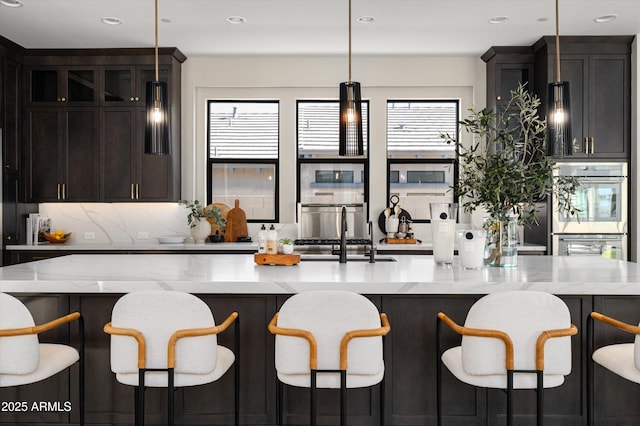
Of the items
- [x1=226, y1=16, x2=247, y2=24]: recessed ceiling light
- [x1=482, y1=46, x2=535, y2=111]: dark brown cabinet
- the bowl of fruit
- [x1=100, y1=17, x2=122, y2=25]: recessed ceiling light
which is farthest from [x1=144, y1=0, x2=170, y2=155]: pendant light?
[x1=482, y1=46, x2=535, y2=111]: dark brown cabinet

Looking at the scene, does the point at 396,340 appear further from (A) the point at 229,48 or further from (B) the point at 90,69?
(B) the point at 90,69

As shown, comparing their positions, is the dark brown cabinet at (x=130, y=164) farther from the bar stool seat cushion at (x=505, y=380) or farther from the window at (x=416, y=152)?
the bar stool seat cushion at (x=505, y=380)

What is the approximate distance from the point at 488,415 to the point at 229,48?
4.11m

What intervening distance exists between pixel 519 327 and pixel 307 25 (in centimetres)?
337

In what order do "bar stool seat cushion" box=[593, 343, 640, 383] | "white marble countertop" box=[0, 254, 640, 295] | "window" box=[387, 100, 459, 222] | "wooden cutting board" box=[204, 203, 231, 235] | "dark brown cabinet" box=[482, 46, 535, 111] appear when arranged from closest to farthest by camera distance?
1. "bar stool seat cushion" box=[593, 343, 640, 383]
2. "white marble countertop" box=[0, 254, 640, 295]
3. "dark brown cabinet" box=[482, 46, 535, 111]
4. "wooden cutting board" box=[204, 203, 231, 235]
5. "window" box=[387, 100, 459, 222]

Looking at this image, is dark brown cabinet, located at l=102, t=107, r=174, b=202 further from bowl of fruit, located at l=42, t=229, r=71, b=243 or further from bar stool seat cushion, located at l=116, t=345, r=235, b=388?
bar stool seat cushion, located at l=116, t=345, r=235, b=388

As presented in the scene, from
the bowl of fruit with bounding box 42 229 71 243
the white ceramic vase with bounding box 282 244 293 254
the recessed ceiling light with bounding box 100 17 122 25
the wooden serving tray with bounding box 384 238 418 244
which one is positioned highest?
the recessed ceiling light with bounding box 100 17 122 25

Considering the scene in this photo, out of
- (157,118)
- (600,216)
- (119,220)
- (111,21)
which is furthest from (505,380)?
(119,220)

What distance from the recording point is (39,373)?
7.22 feet

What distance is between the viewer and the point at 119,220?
5.64 metres

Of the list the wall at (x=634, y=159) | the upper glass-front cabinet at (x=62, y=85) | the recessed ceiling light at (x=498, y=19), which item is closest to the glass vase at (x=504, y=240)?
the recessed ceiling light at (x=498, y=19)

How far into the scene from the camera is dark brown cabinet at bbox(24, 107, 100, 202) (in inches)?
208

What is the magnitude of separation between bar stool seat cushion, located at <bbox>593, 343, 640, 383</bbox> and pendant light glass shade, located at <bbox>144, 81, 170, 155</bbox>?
2463mm

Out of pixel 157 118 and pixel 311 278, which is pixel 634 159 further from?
pixel 157 118
